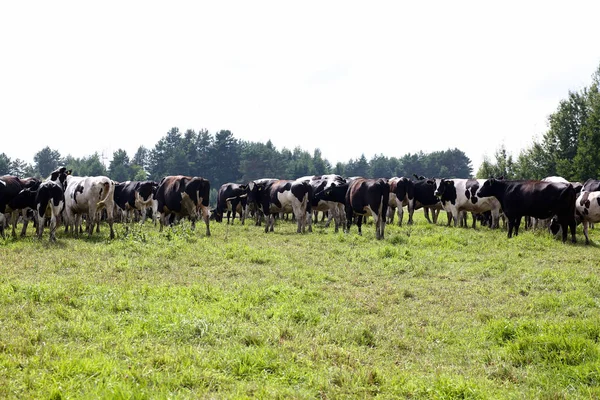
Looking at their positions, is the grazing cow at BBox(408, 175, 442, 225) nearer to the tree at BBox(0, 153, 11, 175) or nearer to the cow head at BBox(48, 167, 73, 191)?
the cow head at BBox(48, 167, 73, 191)

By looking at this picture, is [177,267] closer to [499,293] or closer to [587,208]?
[499,293]

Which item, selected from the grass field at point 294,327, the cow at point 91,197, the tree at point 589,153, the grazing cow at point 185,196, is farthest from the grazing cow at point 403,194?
the tree at point 589,153

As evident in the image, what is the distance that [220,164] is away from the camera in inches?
4781

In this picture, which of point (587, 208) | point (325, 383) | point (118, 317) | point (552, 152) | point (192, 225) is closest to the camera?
point (325, 383)

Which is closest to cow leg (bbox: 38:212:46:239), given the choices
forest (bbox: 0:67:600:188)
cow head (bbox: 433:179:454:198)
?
cow head (bbox: 433:179:454:198)

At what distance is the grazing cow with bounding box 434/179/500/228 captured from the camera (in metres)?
24.1

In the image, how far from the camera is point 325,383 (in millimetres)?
5438

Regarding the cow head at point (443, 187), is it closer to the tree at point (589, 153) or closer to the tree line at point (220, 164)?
the tree at point (589, 153)

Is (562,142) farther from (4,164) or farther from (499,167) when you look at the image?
(4,164)

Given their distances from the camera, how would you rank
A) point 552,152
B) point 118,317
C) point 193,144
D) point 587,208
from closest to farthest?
point 118,317 → point 587,208 → point 552,152 → point 193,144

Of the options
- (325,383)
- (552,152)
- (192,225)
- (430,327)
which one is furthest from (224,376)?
(552,152)

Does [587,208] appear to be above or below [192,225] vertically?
above

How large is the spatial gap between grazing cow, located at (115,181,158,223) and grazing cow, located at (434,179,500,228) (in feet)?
50.1

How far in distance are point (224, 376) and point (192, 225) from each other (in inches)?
643
